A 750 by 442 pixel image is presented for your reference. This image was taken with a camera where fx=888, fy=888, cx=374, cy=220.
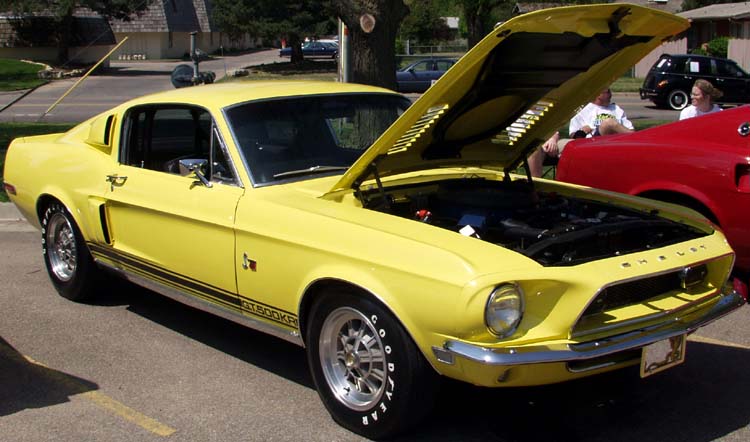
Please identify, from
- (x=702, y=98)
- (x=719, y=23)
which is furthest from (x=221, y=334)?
(x=719, y=23)

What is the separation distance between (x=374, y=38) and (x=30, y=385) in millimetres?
6514

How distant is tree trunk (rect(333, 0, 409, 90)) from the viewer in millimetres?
10164

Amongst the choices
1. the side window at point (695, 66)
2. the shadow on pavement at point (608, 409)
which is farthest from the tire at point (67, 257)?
the side window at point (695, 66)

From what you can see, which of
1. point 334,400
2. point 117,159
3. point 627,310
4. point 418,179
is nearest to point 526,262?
point 627,310

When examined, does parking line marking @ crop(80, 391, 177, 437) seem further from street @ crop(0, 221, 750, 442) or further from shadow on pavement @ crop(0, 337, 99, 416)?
shadow on pavement @ crop(0, 337, 99, 416)

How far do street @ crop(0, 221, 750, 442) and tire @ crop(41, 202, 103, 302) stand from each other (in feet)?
1.09

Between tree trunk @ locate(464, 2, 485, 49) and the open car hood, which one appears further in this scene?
tree trunk @ locate(464, 2, 485, 49)

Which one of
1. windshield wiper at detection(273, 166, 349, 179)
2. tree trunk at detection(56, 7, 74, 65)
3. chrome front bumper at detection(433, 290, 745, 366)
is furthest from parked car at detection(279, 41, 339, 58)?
chrome front bumper at detection(433, 290, 745, 366)

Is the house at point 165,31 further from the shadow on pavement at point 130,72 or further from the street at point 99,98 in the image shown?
the street at point 99,98

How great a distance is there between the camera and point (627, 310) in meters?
4.12

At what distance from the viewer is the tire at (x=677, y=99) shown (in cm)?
2544

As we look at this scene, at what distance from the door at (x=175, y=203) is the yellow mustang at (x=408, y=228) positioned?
1 centimetres

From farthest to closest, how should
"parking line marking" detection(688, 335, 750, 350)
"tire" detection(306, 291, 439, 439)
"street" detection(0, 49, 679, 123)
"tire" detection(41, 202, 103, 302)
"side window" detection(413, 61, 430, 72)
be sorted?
"side window" detection(413, 61, 430, 72)
"street" detection(0, 49, 679, 123)
"tire" detection(41, 202, 103, 302)
"parking line marking" detection(688, 335, 750, 350)
"tire" detection(306, 291, 439, 439)

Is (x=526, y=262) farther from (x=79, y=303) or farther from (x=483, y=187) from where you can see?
(x=79, y=303)
